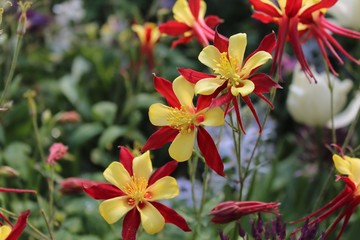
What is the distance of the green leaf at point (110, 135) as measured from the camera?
1695 mm

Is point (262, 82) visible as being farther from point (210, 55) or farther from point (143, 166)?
point (143, 166)

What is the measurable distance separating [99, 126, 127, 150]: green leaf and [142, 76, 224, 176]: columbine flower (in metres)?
0.81

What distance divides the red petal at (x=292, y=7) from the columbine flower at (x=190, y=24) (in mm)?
144

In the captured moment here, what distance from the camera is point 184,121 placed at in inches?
34.3

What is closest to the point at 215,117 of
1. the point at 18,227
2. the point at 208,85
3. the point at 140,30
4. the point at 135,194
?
the point at 208,85

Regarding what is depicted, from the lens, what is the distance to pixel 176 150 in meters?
0.87

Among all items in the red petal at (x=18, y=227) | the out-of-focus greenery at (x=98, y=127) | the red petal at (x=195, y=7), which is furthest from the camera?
the out-of-focus greenery at (x=98, y=127)

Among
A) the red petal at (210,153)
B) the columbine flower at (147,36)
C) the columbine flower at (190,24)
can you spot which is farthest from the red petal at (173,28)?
the columbine flower at (147,36)

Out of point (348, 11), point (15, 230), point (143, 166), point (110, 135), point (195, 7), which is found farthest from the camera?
point (110, 135)

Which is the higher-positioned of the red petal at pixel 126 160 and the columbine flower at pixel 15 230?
the red petal at pixel 126 160

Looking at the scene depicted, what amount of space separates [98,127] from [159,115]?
2.97 ft

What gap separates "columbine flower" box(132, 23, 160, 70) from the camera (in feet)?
5.20

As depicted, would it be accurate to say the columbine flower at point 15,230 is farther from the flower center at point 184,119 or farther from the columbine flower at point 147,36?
the columbine flower at point 147,36

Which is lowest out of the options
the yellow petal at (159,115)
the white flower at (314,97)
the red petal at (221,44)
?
the white flower at (314,97)
